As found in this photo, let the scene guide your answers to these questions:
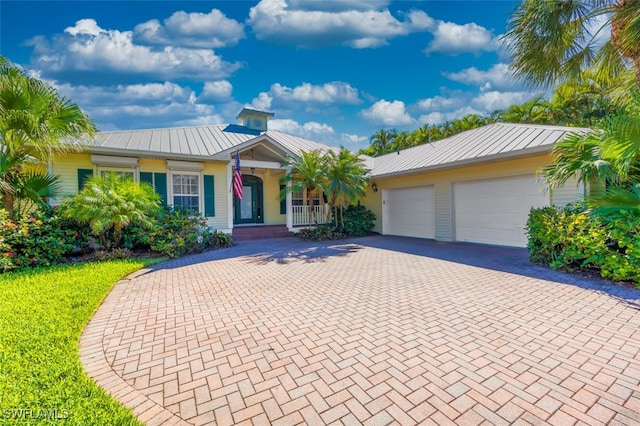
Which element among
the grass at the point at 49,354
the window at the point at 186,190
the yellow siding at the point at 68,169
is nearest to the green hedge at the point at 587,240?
the grass at the point at 49,354

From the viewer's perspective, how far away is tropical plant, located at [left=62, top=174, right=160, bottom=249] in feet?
25.5

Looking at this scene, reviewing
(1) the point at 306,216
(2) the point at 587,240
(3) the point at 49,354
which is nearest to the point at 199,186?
(1) the point at 306,216

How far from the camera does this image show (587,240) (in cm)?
593

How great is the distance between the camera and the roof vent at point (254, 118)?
17.2m

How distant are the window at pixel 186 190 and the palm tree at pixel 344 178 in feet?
17.5

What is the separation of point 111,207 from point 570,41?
12247mm

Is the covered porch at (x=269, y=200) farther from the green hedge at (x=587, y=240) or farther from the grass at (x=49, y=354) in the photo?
the green hedge at (x=587, y=240)

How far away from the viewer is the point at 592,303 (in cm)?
459

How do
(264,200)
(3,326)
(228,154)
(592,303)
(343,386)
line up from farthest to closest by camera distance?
(264,200)
(228,154)
(592,303)
(3,326)
(343,386)

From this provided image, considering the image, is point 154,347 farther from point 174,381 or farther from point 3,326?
point 3,326

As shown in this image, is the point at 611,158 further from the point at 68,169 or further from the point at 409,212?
the point at 68,169

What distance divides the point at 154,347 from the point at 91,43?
12047mm

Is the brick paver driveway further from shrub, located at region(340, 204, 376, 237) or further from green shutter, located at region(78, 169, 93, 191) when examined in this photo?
shrub, located at region(340, 204, 376, 237)

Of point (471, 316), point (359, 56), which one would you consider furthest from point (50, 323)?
point (359, 56)
